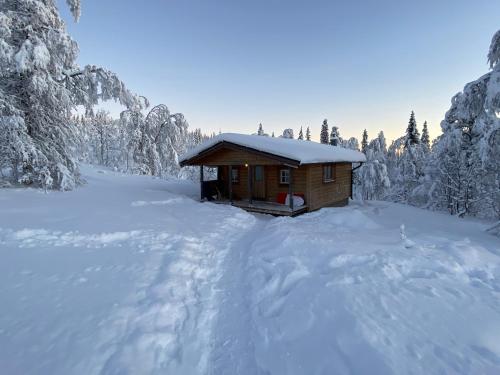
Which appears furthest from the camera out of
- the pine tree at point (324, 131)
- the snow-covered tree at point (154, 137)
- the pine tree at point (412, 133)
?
the pine tree at point (324, 131)

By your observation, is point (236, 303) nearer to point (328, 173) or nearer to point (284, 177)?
point (284, 177)

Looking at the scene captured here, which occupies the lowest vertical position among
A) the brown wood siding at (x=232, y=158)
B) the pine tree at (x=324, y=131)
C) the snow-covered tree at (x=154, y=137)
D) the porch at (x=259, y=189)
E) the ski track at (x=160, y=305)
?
the ski track at (x=160, y=305)

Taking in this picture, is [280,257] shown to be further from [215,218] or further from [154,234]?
[215,218]

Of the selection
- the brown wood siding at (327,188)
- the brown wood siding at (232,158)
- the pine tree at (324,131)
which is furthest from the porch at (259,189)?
the pine tree at (324,131)

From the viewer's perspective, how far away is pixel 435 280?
4.70 meters

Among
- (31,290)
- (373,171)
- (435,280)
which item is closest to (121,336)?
(31,290)

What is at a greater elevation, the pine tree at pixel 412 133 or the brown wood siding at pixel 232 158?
the pine tree at pixel 412 133

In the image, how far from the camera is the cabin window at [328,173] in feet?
49.7

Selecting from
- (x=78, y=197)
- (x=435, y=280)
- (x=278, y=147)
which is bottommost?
(x=435, y=280)

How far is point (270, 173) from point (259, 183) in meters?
0.91

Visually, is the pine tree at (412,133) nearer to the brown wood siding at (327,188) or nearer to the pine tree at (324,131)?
the brown wood siding at (327,188)

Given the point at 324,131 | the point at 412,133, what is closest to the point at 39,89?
the point at 412,133

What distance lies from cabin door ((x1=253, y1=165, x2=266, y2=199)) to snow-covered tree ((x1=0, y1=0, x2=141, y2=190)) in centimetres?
865

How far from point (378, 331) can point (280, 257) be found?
9.94 feet
